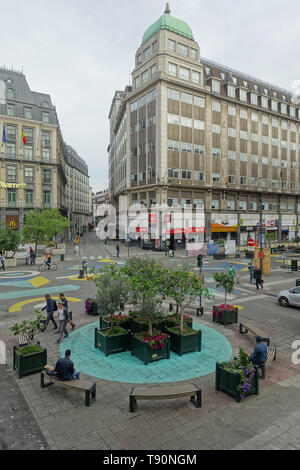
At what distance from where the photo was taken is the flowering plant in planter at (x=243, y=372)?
297 inches

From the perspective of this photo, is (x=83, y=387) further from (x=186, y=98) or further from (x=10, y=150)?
(x=10, y=150)

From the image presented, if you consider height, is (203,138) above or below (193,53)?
below

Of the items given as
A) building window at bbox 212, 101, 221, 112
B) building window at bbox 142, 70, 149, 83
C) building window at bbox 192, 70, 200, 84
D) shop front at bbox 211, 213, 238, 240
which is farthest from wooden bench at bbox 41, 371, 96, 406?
building window at bbox 212, 101, 221, 112

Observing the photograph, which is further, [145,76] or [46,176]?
[46,176]

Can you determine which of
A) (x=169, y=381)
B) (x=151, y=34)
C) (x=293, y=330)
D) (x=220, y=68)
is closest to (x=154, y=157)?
(x=151, y=34)

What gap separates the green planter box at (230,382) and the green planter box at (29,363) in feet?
17.6

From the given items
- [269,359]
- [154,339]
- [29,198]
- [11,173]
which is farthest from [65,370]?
[11,173]

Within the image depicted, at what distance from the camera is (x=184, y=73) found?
4884 centimetres

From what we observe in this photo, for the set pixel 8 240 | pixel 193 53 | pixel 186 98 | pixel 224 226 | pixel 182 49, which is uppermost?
pixel 193 53

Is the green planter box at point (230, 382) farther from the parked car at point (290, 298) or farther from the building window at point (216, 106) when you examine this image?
the building window at point (216, 106)

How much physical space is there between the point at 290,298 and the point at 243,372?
34.2 ft

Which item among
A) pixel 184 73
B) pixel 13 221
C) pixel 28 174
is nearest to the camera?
pixel 184 73

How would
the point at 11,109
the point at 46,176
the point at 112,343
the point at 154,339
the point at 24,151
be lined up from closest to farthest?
the point at 154,339, the point at 112,343, the point at 11,109, the point at 24,151, the point at 46,176

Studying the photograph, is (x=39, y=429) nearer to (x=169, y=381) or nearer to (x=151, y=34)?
(x=169, y=381)
